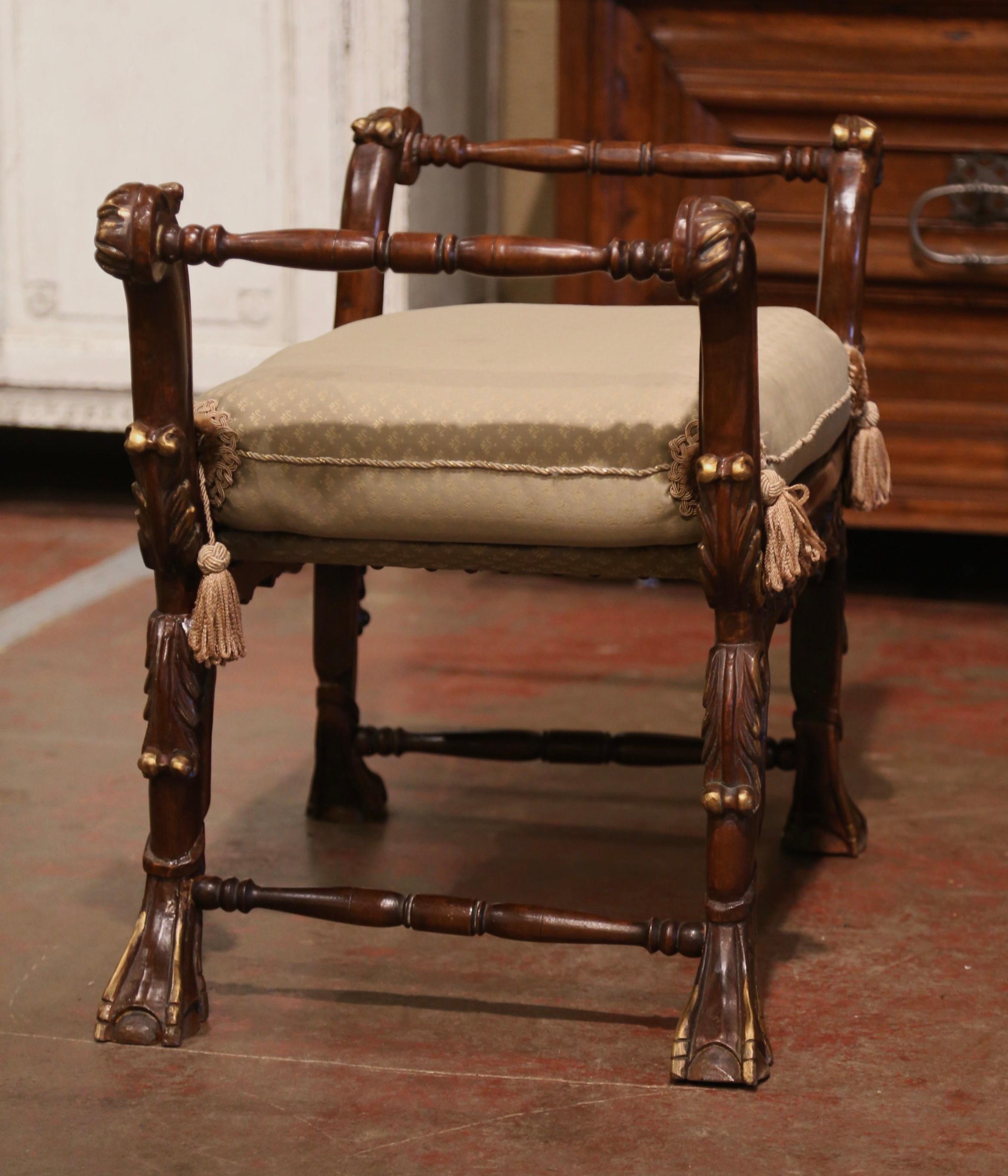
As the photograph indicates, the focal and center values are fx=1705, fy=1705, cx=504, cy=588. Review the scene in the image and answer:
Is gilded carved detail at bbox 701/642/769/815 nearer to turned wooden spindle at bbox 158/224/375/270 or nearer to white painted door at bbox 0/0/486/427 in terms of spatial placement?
turned wooden spindle at bbox 158/224/375/270

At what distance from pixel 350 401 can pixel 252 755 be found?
0.86m

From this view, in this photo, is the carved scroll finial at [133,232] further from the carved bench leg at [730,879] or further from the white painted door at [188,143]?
the white painted door at [188,143]

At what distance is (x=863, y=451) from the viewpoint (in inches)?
67.4

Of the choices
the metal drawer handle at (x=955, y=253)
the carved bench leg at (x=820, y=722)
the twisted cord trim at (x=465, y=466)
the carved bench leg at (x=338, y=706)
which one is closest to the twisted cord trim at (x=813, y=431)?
the twisted cord trim at (x=465, y=466)

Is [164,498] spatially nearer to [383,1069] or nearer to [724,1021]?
[383,1069]

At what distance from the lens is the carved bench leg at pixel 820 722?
180 cm

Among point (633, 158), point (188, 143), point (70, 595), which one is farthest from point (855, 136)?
point (188, 143)

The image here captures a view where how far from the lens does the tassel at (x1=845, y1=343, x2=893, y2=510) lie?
5.62ft

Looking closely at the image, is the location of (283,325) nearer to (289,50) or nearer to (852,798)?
(289,50)

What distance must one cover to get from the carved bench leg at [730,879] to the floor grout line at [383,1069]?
47 mm

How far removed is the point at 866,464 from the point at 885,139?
46.3 inches

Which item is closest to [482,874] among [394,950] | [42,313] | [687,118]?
[394,950]

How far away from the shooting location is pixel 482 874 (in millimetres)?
1749

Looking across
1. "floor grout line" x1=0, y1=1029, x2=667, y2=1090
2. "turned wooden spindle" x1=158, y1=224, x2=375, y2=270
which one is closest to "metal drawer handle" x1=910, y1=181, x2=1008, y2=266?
"turned wooden spindle" x1=158, y1=224, x2=375, y2=270
